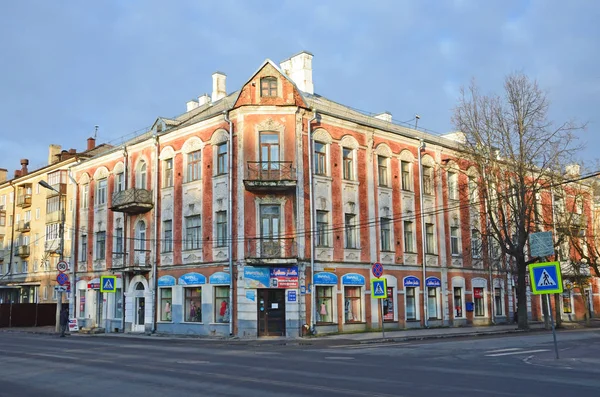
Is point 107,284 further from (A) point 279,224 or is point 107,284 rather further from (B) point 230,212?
(A) point 279,224

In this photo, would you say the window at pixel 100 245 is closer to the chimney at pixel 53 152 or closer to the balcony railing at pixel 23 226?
the balcony railing at pixel 23 226

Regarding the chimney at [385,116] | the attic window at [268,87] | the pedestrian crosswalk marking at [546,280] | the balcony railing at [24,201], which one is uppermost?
the chimney at [385,116]

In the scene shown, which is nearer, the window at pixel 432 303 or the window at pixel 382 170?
the window at pixel 382 170

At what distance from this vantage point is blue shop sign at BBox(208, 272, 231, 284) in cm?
3064

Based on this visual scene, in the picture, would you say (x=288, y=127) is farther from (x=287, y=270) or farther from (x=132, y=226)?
(x=132, y=226)

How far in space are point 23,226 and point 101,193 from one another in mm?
22477

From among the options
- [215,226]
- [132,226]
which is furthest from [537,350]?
[132,226]

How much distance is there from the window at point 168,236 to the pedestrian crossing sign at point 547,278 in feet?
75.6

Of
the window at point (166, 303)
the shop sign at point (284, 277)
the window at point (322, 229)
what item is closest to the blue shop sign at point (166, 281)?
the window at point (166, 303)

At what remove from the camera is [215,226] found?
32.2 m

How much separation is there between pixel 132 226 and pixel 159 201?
10.8ft

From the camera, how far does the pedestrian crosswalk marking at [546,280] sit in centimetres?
1636

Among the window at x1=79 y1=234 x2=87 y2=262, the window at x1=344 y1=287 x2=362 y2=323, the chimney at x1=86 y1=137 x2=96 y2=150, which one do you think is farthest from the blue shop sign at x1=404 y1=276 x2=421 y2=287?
the chimney at x1=86 y1=137 x2=96 y2=150

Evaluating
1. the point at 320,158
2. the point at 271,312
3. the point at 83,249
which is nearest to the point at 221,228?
the point at 271,312
